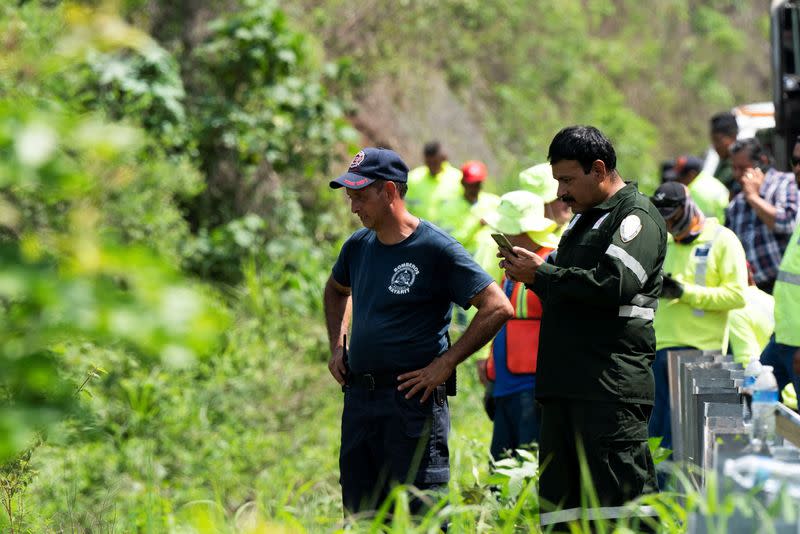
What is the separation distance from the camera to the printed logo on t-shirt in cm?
499

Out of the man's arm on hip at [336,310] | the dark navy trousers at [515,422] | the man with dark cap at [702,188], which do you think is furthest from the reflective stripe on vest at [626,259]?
the man with dark cap at [702,188]

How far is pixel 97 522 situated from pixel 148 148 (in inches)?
325

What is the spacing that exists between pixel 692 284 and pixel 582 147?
2.36 metres

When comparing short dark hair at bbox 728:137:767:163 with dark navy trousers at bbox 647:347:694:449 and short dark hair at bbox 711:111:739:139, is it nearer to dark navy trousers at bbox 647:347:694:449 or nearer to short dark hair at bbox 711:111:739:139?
short dark hair at bbox 711:111:739:139

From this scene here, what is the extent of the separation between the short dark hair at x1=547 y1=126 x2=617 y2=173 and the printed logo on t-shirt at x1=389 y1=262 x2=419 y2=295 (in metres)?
0.75

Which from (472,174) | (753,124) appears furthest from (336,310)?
(753,124)

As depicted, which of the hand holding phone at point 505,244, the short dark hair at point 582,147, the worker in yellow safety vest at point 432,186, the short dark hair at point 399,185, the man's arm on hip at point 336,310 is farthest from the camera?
the worker in yellow safety vest at point 432,186

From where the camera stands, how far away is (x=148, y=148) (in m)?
12.5

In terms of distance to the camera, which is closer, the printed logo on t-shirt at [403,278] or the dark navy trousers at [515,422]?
the printed logo on t-shirt at [403,278]

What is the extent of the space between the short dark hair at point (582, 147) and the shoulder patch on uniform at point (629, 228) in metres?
0.25

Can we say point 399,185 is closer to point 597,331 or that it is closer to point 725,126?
point 597,331

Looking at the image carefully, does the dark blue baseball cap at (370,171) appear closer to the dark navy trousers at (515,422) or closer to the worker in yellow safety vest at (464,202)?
the dark navy trousers at (515,422)

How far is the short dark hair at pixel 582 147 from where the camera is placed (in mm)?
4637

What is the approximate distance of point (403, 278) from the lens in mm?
5004
